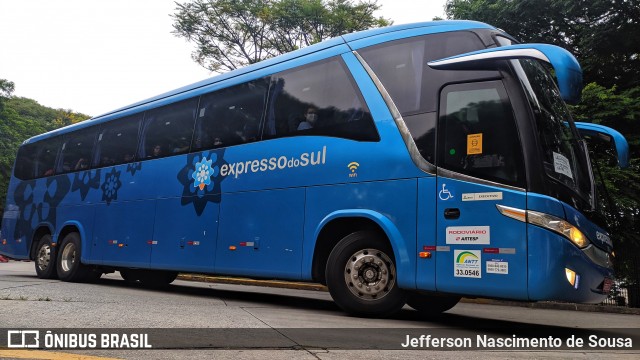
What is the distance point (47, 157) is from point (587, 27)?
13840mm

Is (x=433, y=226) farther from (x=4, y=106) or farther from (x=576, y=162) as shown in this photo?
(x=4, y=106)

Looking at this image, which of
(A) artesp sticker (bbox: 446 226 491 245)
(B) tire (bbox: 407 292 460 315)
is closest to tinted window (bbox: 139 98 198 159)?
(B) tire (bbox: 407 292 460 315)

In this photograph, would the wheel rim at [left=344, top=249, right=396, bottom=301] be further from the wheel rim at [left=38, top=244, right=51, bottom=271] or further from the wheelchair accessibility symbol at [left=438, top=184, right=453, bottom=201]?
the wheel rim at [left=38, top=244, right=51, bottom=271]

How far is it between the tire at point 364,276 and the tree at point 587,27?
10313mm

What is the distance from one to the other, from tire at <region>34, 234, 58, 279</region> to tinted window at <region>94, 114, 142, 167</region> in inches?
98.1

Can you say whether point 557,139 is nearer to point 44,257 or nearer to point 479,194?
point 479,194

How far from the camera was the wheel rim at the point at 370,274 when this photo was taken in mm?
7055

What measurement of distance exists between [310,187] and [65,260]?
7799 mm

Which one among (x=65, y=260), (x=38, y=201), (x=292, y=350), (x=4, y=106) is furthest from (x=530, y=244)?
(x=4, y=106)

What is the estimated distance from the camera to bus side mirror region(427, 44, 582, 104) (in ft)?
18.1

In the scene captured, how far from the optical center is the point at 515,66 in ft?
21.2

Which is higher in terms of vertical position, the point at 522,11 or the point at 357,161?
the point at 522,11

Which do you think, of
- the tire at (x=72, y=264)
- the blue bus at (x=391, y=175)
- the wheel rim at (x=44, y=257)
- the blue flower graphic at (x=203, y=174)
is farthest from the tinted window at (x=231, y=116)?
the wheel rim at (x=44, y=257)

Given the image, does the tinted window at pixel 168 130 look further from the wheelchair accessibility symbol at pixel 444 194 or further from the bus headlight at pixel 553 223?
the bus headlight at pixel 553 223
